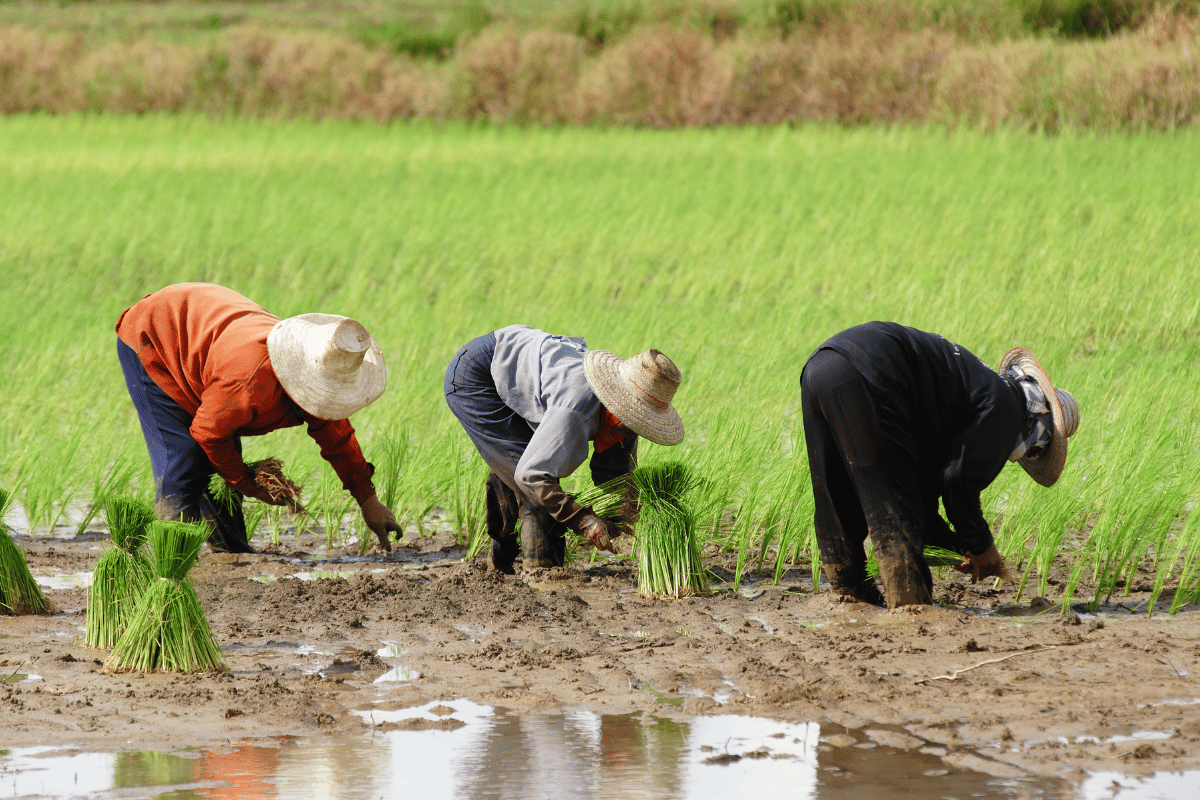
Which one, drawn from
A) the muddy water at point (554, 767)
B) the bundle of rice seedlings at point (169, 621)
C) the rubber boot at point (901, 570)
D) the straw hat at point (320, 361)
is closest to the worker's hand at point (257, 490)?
the straw hat at point (320, 361)

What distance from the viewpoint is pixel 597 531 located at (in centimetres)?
401

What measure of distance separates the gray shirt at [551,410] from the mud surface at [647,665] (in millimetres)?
405

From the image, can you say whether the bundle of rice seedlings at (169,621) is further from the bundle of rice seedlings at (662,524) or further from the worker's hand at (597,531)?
the bundle of rice seedlings at (662,524)

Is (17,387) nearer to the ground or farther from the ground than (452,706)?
farther from the ground

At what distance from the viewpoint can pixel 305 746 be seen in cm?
294

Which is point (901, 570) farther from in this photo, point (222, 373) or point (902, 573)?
point (222, 373)

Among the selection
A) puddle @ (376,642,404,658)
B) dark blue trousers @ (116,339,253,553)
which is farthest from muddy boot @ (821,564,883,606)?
dark blue trousers @ (116,339,253,553)

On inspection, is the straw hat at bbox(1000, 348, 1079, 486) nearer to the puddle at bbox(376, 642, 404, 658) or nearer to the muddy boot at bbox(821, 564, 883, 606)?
the muddy boot at bbox(821, 564, 883, 606)

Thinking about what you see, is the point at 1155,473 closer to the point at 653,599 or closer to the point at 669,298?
the point at 653,599

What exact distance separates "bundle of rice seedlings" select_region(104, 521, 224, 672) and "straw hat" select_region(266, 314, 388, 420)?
0.83m

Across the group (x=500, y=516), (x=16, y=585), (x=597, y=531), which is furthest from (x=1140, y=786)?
(x=16, y=585)

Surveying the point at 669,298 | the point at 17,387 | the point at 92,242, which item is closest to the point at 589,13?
the point at 92,242

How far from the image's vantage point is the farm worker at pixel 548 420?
3969 mm

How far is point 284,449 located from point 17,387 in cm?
186
